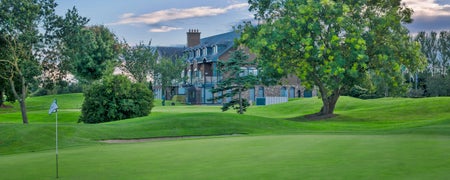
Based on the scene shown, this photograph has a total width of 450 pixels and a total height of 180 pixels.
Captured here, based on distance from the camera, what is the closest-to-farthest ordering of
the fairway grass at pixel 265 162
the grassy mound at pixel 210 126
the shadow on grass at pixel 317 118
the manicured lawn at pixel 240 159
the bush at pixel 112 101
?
1. the fairway grass at pixel 265 162
2. the manicured lawn at pixel 240 159
3. the grassy mound at pixel 210 126
4. the bush at pixel 112 101
5. the shadow on grass at pixel 317 118

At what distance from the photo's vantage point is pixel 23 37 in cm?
5388

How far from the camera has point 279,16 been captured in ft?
158

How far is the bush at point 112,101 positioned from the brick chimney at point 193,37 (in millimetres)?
62396

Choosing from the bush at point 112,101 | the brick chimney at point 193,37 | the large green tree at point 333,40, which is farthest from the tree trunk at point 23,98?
the brick chimney at point 193,37

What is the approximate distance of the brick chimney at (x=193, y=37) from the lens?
4222 inches

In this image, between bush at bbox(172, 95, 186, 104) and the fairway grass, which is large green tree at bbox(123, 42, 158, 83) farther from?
the fairway grass

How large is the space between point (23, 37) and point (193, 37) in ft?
181

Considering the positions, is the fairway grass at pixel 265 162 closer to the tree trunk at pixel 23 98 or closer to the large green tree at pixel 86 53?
the tree trunk at pixel 23 98

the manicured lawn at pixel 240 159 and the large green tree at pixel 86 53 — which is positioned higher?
the large green tree at pixel 86 53

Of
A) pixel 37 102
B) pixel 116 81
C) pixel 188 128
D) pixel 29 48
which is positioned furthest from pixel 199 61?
pixel 188 128

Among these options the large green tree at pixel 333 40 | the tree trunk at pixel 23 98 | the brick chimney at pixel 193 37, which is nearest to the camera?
the large green tree at pixel 333 40

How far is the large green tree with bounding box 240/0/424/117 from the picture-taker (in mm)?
43406

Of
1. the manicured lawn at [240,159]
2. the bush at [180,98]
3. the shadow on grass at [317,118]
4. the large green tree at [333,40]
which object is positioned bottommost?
the shadow on grass at [317,118]

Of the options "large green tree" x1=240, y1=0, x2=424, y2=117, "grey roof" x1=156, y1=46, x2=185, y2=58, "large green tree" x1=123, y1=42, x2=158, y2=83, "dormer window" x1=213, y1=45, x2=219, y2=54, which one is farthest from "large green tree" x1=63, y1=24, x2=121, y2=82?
"grey roof" x1=156, y1=46, x2=185, y2=58
